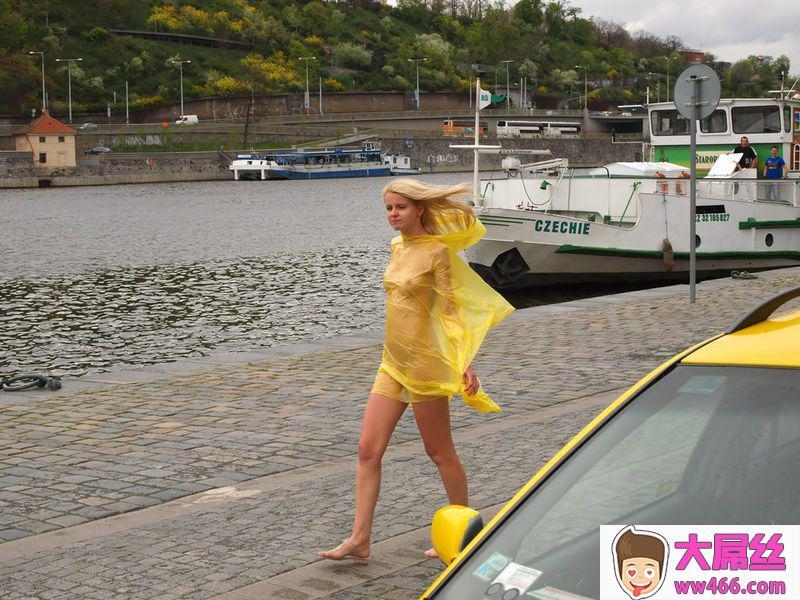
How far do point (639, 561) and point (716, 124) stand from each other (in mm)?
27165

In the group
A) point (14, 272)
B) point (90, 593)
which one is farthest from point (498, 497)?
point (14, 272)

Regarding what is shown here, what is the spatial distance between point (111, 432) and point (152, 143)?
11251 centimetres

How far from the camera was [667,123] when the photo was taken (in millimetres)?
30094

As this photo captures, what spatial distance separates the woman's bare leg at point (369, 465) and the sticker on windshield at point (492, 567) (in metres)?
2.61

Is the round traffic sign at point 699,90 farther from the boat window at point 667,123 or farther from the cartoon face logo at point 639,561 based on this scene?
the boat window at point 667,123

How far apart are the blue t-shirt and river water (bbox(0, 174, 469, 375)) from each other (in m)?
8.26

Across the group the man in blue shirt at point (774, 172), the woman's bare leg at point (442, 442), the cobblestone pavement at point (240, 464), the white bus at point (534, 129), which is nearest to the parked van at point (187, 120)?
the white bus at point (534, 129)

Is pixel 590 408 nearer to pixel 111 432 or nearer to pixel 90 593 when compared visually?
pixel 111 432

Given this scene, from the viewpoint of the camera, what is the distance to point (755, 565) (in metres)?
Answer: 2.69

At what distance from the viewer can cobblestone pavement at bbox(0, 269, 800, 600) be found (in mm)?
5773

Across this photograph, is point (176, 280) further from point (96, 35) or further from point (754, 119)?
point (96, 35)

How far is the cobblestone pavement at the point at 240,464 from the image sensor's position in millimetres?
5773

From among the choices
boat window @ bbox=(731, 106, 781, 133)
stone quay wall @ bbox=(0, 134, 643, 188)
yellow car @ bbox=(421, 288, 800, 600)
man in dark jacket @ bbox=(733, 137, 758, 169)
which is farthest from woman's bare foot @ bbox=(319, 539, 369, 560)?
stone quay wall @ bbox=(0, 134, 643, 188)

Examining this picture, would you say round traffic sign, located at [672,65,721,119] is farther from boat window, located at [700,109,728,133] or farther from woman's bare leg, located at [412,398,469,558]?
boat window, located at [700,109,728,133]
